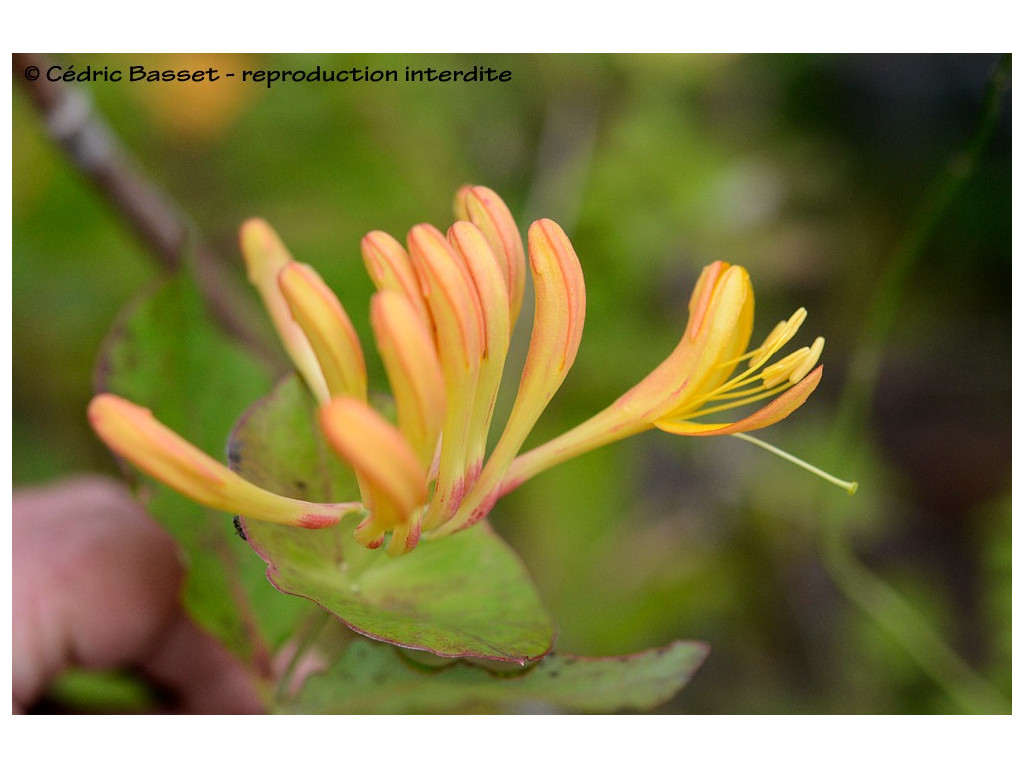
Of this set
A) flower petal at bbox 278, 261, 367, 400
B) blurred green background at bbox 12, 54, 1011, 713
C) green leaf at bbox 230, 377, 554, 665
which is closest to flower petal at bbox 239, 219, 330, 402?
green leaf at bbox 230, 377, 554, 665

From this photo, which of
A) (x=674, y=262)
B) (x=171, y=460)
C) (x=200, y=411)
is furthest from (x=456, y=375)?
(x=674, y=262)

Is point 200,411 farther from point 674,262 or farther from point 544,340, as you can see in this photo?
point 674,262

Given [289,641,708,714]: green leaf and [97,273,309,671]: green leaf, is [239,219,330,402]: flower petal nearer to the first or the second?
[97,273,309,671]: green leaf

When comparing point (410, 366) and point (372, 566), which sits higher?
point (410, 366)

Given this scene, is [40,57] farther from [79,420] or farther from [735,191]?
[735,191]

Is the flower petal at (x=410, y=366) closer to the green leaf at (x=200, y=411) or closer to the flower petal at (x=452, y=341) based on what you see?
the flower petal at (x=452, y=341)
